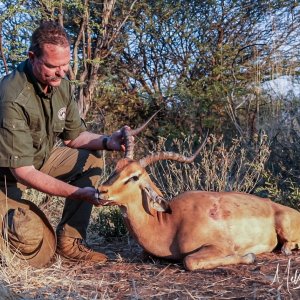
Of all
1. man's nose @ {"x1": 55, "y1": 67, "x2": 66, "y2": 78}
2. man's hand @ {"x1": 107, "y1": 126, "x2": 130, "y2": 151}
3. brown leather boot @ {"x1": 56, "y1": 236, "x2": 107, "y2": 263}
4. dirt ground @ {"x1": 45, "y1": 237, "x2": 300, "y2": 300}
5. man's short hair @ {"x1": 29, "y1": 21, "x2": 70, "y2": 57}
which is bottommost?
dirt ground @ {"x1": 45, "y1": 237, "x2": 300, "y2": 300}

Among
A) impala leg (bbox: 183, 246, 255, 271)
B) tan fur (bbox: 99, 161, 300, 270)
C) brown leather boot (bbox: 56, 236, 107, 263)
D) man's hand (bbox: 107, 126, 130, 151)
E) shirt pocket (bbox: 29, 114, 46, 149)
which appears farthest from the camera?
man's hand (bbox: 107, 126, 130, 151)

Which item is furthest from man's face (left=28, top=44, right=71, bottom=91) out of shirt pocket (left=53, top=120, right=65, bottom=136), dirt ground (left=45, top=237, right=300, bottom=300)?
dirt ground (left=45, top=237, right=300, bottom=300)

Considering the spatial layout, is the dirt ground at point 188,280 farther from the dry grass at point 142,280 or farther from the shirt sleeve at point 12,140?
the shirt sleeve at point 12,140

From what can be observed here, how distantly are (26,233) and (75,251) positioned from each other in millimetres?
658

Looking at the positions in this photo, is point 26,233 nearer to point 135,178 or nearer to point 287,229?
point 135,178

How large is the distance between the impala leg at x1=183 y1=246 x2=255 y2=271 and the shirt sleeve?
168 cm

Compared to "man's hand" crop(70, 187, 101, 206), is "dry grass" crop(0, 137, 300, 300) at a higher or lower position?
lower

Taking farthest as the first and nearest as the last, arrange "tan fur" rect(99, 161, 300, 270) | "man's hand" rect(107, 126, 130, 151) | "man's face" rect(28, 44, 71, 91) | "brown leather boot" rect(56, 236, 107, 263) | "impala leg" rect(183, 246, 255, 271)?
1. "man's hand" rect(107, 126, 130, 151)
2. "brown leather boot" rect(56, 236, 107, 263)
3. "man's face" rect(28, 44, 71, 91)
4. "tan fur" rect(99, 161, 300, 270)
5. "impala leg" rect(183, 246, 255, 271)

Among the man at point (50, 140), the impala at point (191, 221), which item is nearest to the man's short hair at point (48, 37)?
the man at point (50, 140)

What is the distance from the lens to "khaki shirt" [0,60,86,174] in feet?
16.6

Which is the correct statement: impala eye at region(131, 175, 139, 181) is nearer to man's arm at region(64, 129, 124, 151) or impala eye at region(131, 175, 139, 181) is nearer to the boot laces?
man's arm at region(64, 129, 124, 151)

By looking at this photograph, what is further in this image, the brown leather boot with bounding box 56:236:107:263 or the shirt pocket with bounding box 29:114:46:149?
the brown leather boot with bounding box 56:236:107:263

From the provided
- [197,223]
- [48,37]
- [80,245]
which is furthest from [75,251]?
[48,37]

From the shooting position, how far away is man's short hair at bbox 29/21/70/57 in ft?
16.8
